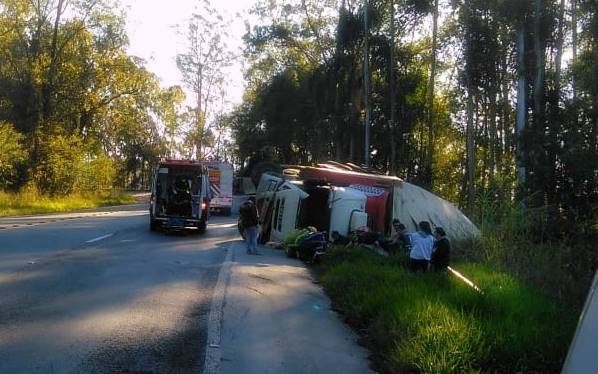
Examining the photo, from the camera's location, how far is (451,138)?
4575cm

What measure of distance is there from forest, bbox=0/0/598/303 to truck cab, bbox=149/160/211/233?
10384 mm

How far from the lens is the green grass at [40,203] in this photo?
3231cm

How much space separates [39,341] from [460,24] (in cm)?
2795

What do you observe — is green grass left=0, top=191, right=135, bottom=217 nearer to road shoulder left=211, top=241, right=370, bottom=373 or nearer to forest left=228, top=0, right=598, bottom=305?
forest left=228, top=0, right=598, bottom=305

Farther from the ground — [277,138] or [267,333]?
[277,138]

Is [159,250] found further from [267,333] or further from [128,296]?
[267,333]

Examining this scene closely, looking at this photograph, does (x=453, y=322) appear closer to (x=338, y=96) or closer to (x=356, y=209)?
(x=356, y=209)

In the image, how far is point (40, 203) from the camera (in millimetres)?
36375

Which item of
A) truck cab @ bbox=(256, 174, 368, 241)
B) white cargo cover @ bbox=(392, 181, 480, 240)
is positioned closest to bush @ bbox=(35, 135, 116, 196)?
truck cab @ bbox=(256, 174, 368, 241)

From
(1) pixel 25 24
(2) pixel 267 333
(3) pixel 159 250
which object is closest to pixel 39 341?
(2) pixel 267 333

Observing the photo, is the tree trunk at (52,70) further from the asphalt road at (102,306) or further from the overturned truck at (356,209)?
the asphalt road at (102,306)

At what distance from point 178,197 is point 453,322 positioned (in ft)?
54.9

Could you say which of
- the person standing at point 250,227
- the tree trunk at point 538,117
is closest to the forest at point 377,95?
the tree trunk at point 538,117

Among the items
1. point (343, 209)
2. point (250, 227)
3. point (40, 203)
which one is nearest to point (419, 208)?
point (343, 209)
